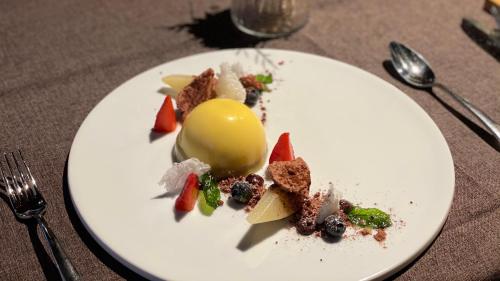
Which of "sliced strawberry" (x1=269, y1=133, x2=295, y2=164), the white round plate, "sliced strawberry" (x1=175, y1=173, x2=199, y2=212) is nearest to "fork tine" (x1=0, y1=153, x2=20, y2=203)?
the white round plate

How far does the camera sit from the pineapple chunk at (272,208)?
3.73 feet

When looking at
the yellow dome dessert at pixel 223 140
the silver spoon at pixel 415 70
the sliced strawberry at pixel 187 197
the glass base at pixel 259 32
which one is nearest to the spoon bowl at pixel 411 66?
the silver spoon at pixel 415 70

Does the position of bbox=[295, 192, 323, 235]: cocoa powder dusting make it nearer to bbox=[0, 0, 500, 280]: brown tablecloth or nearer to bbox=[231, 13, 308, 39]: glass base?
bbox=[0, 0, 500, 280]: brown tablecloth

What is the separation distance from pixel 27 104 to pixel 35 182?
1.36 ft

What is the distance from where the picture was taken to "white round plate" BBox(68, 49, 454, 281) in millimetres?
1081

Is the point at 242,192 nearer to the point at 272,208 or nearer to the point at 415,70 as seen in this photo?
the point at 272,208

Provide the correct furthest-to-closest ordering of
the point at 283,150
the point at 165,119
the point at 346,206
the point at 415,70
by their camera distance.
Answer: the point at 415,70
the point at 165,119
the point at 283,150
the point at 346,206

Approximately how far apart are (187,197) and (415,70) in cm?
94

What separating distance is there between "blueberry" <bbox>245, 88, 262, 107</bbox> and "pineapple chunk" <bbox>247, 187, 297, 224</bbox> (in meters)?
0.41

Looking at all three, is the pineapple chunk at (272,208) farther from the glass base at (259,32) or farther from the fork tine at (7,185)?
the glass base at (259,32)

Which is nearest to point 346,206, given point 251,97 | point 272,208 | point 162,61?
point 272,208

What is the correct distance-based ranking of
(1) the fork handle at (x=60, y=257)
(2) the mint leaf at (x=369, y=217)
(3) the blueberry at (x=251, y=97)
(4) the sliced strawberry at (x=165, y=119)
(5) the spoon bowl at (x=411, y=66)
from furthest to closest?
(5) the spoon bowl at (x=411, y=66)
(3) the blueberry at (x=251, y=97)
(4) the sliced strawberry at (x=165, y=119)
(2) the mint leaf at (x=369, y=217)
(1) the fork handle at (x=60, y=257)

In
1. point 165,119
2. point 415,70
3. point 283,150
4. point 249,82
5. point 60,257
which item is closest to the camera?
point 60,257

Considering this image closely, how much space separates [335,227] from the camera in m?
1.12
